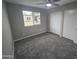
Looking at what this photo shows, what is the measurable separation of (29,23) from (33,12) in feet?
3.44

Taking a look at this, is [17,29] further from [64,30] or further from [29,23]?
[64,30]

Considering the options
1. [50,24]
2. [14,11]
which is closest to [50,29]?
[50,24]

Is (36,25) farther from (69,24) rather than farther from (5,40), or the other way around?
(5,40)

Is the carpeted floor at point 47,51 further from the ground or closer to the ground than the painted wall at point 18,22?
closer to the ground

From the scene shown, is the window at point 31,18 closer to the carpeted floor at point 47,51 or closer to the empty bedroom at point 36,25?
the empty bedroom at point 36,25

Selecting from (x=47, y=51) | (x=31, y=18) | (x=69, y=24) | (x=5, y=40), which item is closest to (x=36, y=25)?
(x=31, y=18)

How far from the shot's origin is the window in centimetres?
396

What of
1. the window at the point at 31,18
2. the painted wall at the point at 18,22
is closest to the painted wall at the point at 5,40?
the painted wall at the point at 18,22

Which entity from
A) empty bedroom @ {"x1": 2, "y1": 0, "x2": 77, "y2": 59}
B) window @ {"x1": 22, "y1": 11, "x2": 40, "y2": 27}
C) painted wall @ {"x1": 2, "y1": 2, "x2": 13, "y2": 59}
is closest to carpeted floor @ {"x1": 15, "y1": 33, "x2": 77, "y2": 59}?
empty bedroom @ {"x1": 2, "y1": 0, "x2": 77, "y2": 59}

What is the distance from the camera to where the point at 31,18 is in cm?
430

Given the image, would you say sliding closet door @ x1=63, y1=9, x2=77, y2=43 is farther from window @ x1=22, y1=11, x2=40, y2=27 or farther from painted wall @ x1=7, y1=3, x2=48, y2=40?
painted wall @ x1=7, y1=3, x2=48, y2=40

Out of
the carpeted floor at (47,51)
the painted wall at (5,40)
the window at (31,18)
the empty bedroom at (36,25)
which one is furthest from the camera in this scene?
the window at (31,18)

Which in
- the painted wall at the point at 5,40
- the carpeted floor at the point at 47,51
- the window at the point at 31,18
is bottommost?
the carpeted floor at the point at 47,51

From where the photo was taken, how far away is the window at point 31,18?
3.96 metres
